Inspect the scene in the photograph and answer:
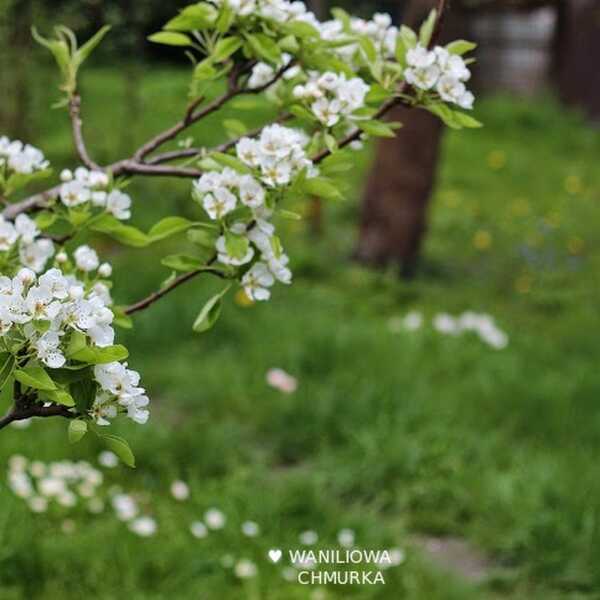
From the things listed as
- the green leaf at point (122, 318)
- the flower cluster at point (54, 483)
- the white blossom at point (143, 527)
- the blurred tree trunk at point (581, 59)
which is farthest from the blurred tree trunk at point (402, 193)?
the blurred tree trunk at point (581, 59)

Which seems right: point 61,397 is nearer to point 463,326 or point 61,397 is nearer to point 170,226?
point 170,226

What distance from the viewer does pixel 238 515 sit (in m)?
3.32

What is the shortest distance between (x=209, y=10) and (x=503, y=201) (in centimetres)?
718

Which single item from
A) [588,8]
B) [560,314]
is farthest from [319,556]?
[588,8]

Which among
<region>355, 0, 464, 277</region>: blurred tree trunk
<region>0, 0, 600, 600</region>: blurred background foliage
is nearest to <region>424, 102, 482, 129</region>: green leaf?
<region>0, 0, 600, 600</region>: blurred background foliage

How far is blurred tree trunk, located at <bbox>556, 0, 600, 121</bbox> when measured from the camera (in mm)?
12141

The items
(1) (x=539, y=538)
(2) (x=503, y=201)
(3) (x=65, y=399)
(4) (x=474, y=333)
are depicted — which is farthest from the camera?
(2) (x=503, y=201)

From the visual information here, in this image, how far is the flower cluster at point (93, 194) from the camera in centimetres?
194

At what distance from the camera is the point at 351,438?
3941 mm

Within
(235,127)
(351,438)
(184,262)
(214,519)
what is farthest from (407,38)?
(351,438)

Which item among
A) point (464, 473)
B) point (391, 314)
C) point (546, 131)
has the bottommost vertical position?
point (546, 131)

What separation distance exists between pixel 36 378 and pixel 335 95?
0.83 m

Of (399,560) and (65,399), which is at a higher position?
(65,399)

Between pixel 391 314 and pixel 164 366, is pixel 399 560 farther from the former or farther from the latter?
pixel 391 314
